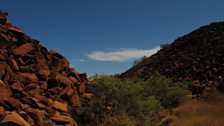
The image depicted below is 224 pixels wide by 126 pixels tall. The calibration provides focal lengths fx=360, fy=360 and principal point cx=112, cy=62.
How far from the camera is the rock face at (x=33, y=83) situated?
23.5m

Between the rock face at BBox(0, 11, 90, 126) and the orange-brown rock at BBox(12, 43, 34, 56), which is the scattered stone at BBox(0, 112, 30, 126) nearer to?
the rock face at BBox(0, 11, 90, 126)

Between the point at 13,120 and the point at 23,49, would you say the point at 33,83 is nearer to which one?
the point at 23,49

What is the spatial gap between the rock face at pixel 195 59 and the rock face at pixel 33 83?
57.3 ft

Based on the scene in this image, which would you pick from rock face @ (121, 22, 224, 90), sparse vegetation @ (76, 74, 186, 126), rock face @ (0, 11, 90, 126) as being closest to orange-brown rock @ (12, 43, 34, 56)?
rock face @ (0, 11, 90, 126)

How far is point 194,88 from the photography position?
43750mm

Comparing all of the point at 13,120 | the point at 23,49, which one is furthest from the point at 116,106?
the point at 23,49

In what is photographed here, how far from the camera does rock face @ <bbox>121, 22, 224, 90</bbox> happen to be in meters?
48.1

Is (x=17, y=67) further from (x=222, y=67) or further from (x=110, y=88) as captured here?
(x=222, y=67)

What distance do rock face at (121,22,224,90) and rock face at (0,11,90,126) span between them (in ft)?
57.3

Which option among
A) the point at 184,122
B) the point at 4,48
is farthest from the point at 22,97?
the point at 184,122

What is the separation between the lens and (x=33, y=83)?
91.9 feet

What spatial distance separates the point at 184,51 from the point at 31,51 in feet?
118

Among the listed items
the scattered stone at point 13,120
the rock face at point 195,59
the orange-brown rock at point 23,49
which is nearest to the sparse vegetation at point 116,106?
the orange-brown rock at point 23,49

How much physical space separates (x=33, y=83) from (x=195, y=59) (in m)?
33.5
